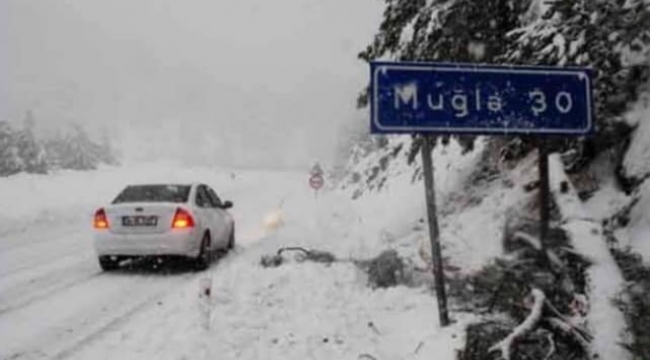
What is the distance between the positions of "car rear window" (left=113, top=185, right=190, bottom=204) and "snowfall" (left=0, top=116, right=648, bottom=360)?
4.58ft

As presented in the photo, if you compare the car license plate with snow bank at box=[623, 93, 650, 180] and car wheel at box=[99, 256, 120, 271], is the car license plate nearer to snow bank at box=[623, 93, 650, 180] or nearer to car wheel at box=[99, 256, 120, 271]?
car wheel at box=[99, 256, 120, 271]

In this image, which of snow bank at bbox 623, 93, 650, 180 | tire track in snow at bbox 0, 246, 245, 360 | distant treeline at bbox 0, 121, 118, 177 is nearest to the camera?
tire track in snow at bbox 0, 246, 245, 360

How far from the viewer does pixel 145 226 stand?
12977 mm

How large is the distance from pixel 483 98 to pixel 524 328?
225 cm

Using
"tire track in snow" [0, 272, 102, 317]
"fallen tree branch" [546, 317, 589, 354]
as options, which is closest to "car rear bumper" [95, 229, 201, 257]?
"tire track in snow" [0, 272, 102, 317]

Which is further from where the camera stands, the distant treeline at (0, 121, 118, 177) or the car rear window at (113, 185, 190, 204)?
the distant treeline at (0, 121, 118, 177)

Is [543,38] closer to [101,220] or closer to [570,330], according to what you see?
[570,330]

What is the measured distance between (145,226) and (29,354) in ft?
18.1

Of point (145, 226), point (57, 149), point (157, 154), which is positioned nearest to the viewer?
point (145, 226)

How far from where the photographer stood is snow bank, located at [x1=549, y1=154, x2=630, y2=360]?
585 cm

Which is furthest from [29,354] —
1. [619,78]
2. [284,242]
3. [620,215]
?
[284,242]

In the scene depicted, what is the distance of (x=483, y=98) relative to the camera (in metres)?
7.27

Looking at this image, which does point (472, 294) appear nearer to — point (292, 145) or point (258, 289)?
point (258, 289)

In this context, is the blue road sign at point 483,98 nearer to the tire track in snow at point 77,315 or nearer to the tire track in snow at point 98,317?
the tire track in snow at point 98,317
